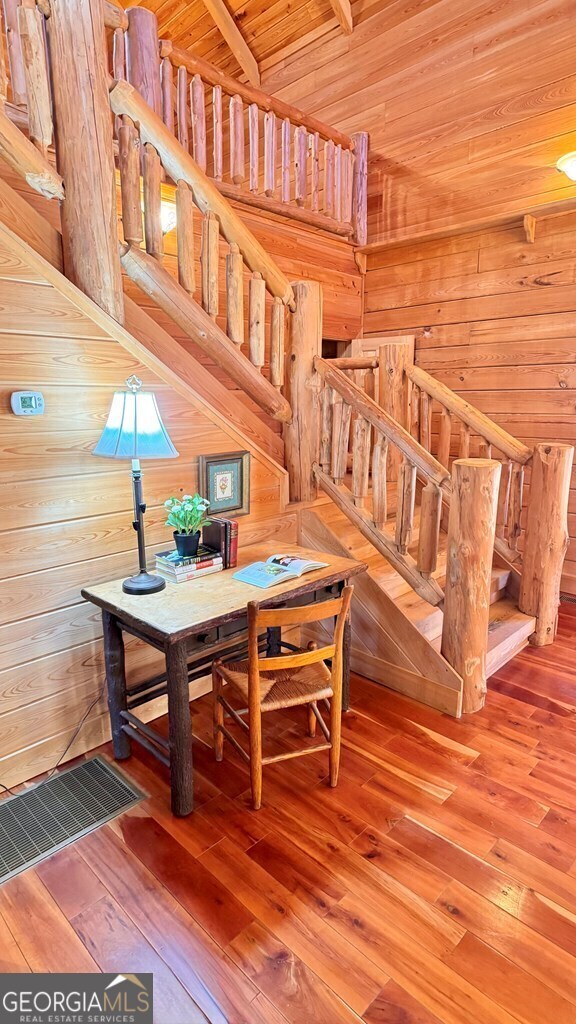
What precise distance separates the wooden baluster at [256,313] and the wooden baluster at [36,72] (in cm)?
106

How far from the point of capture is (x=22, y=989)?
138 centimetres

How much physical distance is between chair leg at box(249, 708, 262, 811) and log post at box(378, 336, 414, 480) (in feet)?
7.72

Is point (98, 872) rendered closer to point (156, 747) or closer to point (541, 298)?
point (156, 747)

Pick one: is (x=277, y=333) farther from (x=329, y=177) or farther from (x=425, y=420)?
(x=329, y=177)

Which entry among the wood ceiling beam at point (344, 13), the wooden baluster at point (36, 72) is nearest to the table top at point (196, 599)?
the wooden baluster at point (36, 72)

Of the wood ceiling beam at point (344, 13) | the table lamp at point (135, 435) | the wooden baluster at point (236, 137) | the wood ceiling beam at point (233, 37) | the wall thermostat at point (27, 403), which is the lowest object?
the table lamp at point (135, 435)

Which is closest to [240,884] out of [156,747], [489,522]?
[156,747]

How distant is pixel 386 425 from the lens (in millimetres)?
2834

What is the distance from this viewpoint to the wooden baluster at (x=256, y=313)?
9.19ft

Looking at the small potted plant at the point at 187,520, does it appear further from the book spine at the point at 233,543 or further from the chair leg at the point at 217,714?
the chair leg at the point at 217,714

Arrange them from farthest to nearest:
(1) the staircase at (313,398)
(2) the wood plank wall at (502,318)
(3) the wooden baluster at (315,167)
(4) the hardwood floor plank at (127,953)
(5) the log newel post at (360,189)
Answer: (5) the log newel post at (360,189), (3) the wooden baluster at (315,167), (2) the wood plank wall at (502,318), (1) the staircase at (313,398), (4) the hardwood floor plank at (127,953)

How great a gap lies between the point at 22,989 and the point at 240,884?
617 mm

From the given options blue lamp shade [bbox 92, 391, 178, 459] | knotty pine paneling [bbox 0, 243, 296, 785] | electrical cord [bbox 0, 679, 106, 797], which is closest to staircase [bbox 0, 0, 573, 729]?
knotty pine paneling [bbox 0, 243, 296, 785]

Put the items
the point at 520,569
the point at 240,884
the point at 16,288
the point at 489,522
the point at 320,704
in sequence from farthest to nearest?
1. the point at 520,569
2. the point at 320,704
3. the point at 489,522
4. the point at 16,288
5. the point at 240,884
